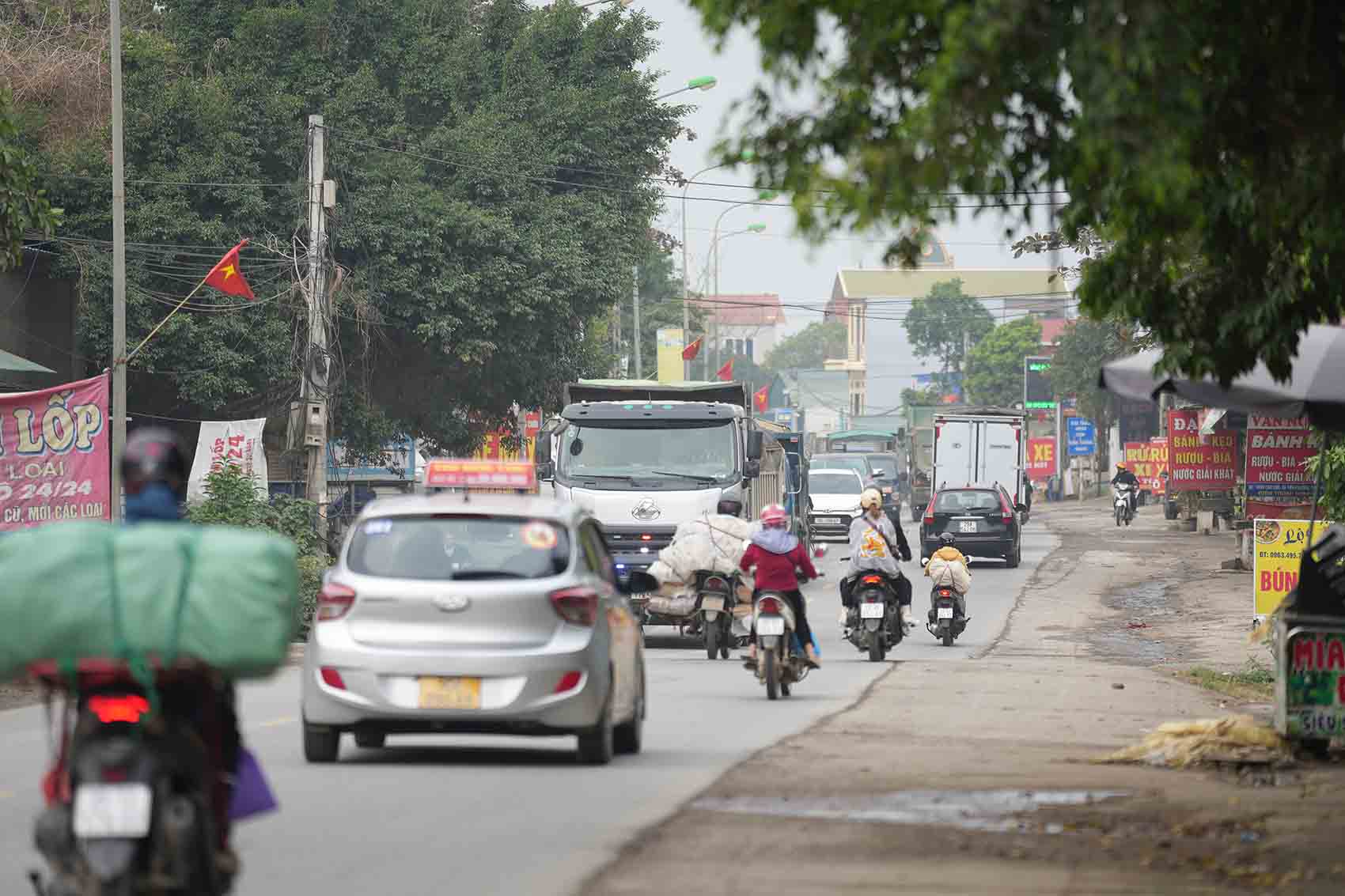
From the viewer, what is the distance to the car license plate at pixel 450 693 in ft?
38.7

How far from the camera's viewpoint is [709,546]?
76.0 ft

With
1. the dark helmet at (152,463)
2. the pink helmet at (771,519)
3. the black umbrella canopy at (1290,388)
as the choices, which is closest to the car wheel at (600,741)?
the black umbrella canopy at (1290,388)

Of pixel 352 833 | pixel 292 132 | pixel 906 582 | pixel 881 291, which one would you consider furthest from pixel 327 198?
pixel 881 291

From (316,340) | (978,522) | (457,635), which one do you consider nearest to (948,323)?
(978,522)

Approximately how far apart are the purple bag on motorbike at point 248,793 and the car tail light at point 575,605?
5.44 metres

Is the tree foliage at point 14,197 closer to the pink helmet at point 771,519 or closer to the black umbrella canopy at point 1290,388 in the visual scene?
the pink helmet at point 771,519

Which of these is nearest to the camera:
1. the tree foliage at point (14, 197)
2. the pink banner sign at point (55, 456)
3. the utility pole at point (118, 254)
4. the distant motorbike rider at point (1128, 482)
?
the tree foliage at point (14, 197)

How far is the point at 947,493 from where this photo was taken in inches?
1688

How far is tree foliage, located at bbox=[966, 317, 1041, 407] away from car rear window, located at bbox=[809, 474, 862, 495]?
60.7 m

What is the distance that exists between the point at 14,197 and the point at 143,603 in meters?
13.1

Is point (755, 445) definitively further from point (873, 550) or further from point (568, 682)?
point (568, 682)

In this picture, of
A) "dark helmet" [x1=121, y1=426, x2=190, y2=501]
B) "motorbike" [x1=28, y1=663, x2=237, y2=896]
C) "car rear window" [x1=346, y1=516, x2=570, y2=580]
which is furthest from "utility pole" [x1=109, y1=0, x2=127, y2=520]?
"motorbike" [x1=28, y1=663, x2=237, y2=896]

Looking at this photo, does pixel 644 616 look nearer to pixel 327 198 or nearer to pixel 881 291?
pixel 327 198

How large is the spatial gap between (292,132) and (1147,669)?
73.3ft
